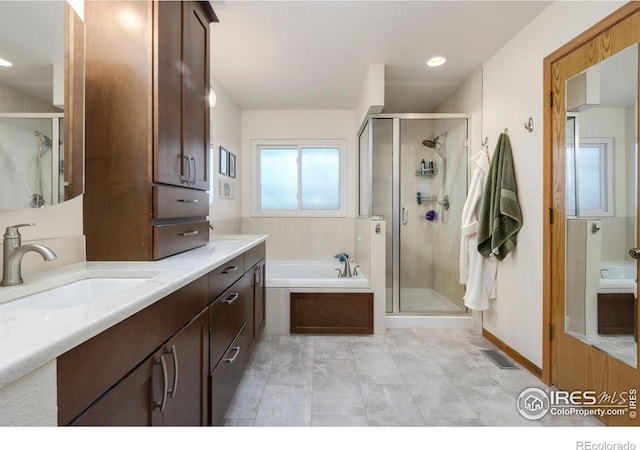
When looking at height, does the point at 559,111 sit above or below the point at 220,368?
above

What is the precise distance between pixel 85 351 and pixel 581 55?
8.30 ft

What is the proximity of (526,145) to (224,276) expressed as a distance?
2.22 m

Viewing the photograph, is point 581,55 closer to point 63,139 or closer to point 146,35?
point 146,35

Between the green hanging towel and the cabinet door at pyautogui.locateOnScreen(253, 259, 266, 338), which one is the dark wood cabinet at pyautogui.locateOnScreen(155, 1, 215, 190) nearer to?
the cabinet door at pyautogui.locateOnScreen(253, 259, 266, 338)

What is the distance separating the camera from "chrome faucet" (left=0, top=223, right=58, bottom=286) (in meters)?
0.92

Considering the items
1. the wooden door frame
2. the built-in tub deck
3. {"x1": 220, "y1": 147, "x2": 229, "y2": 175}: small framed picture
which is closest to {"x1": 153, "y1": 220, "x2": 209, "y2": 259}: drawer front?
the built-in tub deck

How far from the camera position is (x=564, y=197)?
1.79 metres

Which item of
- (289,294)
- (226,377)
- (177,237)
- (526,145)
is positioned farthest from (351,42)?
(226,377)

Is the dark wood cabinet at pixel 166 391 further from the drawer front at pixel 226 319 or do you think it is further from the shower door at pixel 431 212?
the shower door at pixel 431 212

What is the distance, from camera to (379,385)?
6.29 ft

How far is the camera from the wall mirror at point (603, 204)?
143 centimetres

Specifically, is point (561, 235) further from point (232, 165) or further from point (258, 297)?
point (232, 165)

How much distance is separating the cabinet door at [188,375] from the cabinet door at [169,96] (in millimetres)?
722

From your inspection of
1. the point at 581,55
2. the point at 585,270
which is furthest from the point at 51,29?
the point at 585,270
